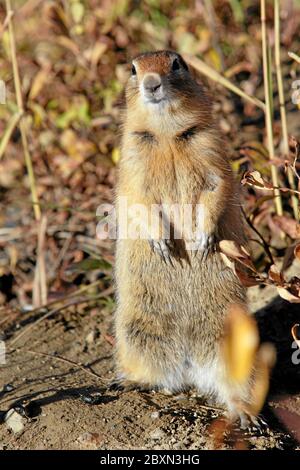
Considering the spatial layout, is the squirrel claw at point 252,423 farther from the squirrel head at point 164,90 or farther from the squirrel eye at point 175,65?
the squirrel eye at point 175,65

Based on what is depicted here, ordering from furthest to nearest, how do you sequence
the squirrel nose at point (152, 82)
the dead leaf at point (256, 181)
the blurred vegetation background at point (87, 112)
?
the blurred vegetation background at point (87, 112)
the squirrel nose at point (152, 82)
the dead leaf at point (256, 181)

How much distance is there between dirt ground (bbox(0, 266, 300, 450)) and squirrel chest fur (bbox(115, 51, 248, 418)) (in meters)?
0.20

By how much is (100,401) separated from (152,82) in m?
1.64

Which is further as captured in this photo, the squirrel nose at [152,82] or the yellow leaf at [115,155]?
the yellow leaf at [115,155]

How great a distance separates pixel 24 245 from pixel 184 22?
2.62 metres

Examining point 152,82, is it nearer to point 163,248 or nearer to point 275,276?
point 163,248

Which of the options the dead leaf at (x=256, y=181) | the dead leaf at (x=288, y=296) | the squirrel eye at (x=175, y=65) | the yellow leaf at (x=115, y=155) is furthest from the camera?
the yellow leaf at (x=115, y=155)

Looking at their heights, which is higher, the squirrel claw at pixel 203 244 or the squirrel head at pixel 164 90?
the squirrel head at pixel 164 90

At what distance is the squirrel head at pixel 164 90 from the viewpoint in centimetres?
396

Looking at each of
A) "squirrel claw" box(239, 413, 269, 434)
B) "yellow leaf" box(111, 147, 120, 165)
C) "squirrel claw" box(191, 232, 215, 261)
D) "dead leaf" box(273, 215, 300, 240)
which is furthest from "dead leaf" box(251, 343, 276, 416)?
"yellow leaf" box(111, 147, 120, 165)

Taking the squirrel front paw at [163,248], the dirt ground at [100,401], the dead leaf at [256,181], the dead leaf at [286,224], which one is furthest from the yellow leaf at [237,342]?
the dead leaf at [286,224]

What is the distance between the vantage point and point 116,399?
405cm

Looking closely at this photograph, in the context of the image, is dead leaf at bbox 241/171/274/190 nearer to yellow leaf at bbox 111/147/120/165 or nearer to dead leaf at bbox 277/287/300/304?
dead leaf at bbox 277/287/300/304
